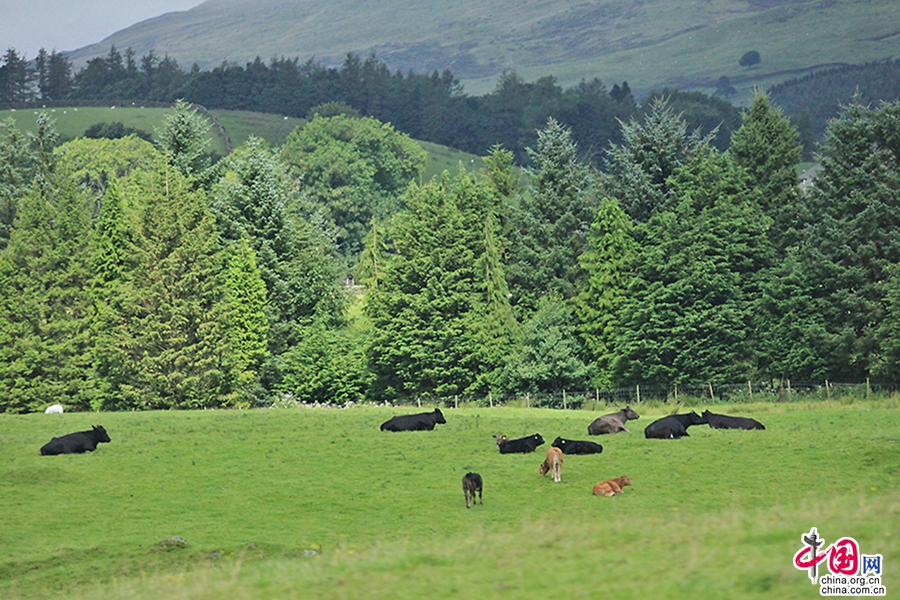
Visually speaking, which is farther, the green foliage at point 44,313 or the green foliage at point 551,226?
the green foliage at point 551,226

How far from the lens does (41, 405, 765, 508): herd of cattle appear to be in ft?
79.2

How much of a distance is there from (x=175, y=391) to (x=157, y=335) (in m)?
3.50

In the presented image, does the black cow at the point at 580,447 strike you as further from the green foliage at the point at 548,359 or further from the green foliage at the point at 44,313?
the green foliage at the point at 44,313

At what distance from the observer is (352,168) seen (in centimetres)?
14362

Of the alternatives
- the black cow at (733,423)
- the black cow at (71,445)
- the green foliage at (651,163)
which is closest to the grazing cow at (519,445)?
the black cow at (733,423)

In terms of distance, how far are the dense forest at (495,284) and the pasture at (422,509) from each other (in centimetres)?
2367

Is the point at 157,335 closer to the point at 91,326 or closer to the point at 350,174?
the point at 91,326

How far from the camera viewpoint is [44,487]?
1003 inches

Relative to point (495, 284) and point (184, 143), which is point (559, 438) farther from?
point (184, 143)

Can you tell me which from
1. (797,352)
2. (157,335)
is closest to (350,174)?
(157,335)

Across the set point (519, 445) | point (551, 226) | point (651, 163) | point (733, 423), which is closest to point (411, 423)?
point (519, 445)

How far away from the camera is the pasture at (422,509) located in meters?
14.1

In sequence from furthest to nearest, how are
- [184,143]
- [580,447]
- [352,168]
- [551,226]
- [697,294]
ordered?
[352,168]
[184,143]
[551,226]
[697,294]
[580,447]

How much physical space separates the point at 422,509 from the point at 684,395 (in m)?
38.5
